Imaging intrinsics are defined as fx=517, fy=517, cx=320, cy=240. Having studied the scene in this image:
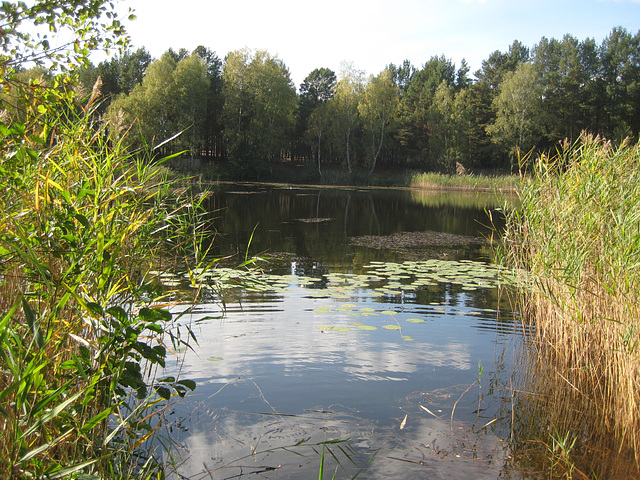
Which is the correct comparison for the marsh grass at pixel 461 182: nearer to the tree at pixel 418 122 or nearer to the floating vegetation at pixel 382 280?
the tree at pixel 418 122

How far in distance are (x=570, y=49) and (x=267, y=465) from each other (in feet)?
199

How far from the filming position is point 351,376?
4902 millimetres

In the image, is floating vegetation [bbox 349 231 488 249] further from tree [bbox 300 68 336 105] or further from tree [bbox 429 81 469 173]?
tree [bbox 300 68 336 105]

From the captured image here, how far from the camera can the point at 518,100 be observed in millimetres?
47188

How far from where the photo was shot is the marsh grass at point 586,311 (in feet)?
12.3

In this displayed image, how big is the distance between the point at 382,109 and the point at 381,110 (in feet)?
0.43

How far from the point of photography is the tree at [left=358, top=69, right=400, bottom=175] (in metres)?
47.5

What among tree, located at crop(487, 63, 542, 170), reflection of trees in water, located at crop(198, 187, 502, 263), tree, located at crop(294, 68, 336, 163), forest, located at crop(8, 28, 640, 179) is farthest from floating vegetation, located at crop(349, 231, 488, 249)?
tree, located at crop(294, 68, 336, 163)

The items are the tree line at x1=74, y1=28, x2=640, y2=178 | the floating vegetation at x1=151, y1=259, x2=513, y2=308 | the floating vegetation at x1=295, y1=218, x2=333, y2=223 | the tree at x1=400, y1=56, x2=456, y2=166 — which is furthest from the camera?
the tree at x1=400, y1=56, x2=456, y2=166

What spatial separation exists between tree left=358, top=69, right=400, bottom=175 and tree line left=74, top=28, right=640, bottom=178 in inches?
4.2

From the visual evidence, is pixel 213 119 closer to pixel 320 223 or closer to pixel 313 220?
pixel 313 220

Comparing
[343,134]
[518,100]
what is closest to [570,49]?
[518,100]

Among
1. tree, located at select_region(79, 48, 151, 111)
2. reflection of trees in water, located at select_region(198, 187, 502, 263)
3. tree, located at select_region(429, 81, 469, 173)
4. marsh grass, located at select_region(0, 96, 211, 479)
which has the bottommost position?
reflection of trees in water, located at select_region(198, 187, 502, 263)

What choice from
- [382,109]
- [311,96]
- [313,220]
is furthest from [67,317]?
[311,96]
